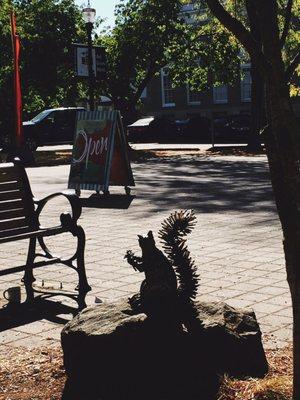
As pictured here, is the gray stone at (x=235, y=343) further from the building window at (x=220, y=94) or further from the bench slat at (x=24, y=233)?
the building window at (x=220, y=94)

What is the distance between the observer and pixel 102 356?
3.34m

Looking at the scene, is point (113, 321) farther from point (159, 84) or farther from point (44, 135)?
point (159, 84)

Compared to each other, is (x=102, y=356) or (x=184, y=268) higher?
(x=184, y=268)

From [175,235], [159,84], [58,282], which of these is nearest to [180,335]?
[175,235]

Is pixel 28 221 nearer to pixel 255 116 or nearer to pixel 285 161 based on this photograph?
pixel 285 161

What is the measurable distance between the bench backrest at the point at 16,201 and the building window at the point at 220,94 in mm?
44355

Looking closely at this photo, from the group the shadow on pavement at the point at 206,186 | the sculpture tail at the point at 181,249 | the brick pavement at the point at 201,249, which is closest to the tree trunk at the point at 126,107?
the shadow on pavement at the point at 206,186

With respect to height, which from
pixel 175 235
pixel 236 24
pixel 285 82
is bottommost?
pixel 175 235

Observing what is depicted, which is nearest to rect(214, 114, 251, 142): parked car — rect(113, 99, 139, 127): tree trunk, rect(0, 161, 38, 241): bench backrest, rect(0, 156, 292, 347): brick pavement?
rect(113, 99, 139, 127): tree trunk

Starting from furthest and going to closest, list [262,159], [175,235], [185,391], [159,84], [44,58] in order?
[159,84] → [44,58] → [262,159] → [175,235] → [185,391]

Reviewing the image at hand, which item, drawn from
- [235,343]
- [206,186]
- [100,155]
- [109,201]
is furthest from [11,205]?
[206,186]

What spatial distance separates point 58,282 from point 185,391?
3.12 metres

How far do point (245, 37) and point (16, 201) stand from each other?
333 centimetres

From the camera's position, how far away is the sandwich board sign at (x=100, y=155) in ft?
42.3
